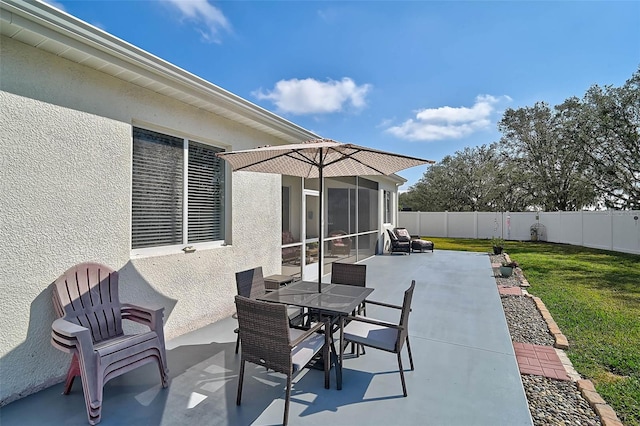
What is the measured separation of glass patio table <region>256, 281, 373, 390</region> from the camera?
3332 mm

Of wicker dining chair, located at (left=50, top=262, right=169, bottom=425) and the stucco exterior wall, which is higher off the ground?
the stucco exterior wall

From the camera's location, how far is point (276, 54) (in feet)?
30.1

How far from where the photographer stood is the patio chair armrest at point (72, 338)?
2.60 metres

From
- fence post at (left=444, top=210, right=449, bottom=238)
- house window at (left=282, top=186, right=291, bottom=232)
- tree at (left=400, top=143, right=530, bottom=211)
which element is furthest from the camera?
tree at (left=400, top=143, right=530, bottom=211)

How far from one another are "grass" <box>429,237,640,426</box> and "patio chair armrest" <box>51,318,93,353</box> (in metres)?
4.78

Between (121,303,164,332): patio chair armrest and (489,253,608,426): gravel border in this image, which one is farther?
(121,303,164,332): patio chair armrest

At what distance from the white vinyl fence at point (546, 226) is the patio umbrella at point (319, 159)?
51.7 ft

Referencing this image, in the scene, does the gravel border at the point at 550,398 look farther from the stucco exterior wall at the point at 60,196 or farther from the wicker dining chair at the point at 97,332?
the stucco exterior wall at the point at 60,196

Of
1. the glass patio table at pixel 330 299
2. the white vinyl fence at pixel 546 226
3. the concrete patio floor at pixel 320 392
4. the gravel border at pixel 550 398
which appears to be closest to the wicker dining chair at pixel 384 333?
the glass patio table at pixel 330 299

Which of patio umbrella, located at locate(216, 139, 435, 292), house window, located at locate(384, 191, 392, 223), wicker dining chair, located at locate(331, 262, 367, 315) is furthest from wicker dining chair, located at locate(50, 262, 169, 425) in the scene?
house window, located at locate(384, 191, 392, 223)

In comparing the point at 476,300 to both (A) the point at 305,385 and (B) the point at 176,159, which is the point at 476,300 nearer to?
(A) the point at 305,385

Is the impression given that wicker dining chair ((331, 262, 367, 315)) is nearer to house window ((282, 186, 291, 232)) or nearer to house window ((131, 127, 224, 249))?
house window ((131, 127, 224, 249))

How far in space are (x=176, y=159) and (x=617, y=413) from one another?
584 centimetres

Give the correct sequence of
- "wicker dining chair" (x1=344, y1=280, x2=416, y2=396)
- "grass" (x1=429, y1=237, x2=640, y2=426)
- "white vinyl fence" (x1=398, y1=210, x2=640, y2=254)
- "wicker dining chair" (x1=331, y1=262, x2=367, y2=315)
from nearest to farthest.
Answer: "wicker dining chair" (x1=344, y1=280, x2=416, y2=396) < "grass" (x1=429, y1=237, x2=640, y2=426) < "wicker dining chair" (x1=331, y1=262, x2=367, y2=315) < "white vinyl fence" (x1=398, y1=210, x2=640, y2=254)
